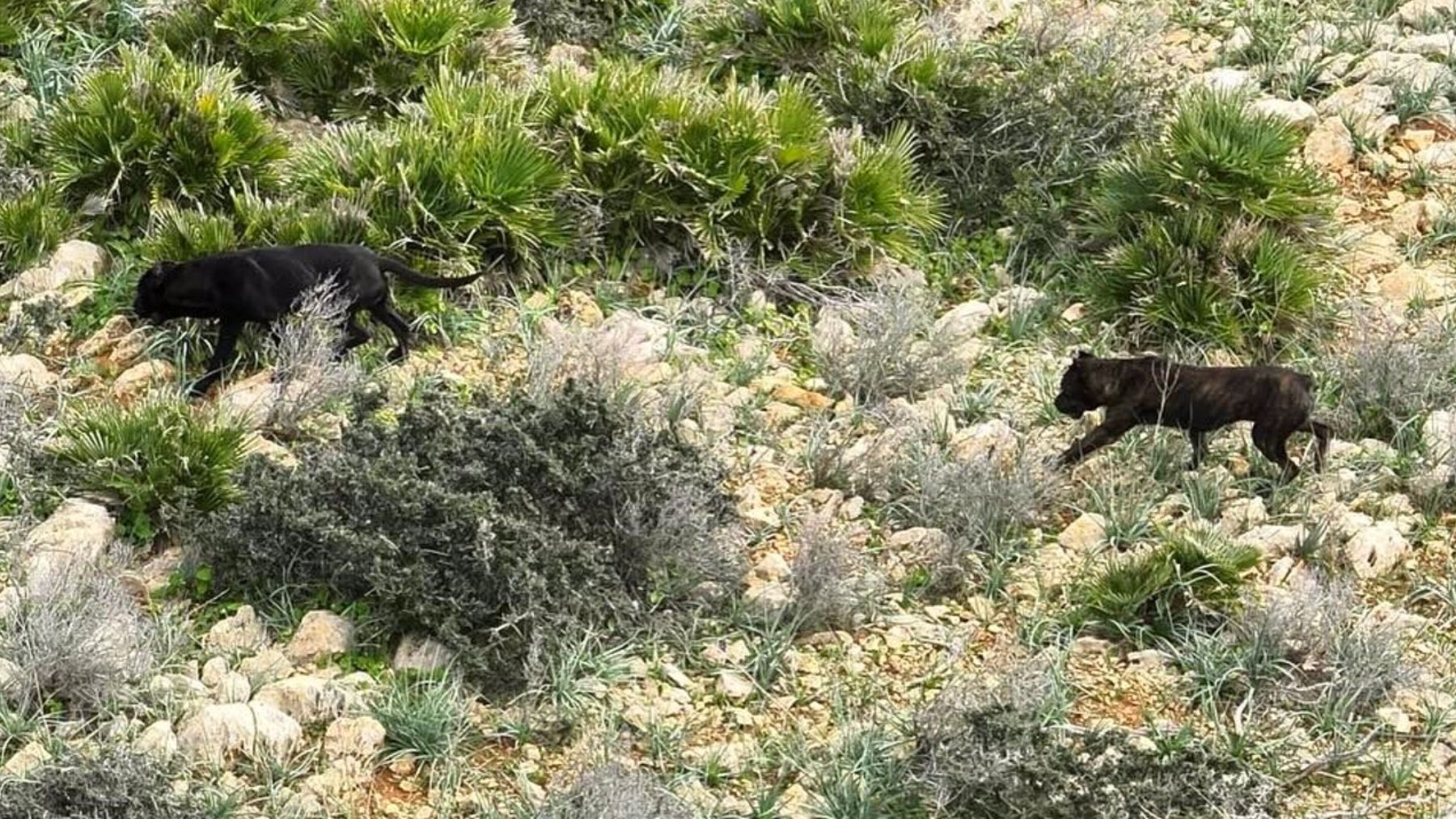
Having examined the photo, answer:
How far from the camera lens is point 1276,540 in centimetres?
802

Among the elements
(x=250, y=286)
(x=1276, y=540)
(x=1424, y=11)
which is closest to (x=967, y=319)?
(x=1276, y=540)

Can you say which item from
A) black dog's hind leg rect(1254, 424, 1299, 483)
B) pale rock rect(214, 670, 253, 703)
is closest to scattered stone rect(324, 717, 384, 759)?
pale rock rect(214, 670, 253, 703)

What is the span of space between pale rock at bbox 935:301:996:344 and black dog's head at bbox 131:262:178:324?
128 inches

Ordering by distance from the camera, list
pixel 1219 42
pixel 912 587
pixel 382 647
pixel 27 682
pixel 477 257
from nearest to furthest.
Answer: pixel 27 682 < pixel 382 647 < pixel 912 587 < pixel 477 257 < pixel 1219 42

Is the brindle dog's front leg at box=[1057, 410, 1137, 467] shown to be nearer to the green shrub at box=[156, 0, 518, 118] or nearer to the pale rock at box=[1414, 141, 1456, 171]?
the pale rock at box=[1414, 141, 1456, 171]

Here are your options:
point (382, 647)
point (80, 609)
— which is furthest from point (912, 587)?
point (80, 609)

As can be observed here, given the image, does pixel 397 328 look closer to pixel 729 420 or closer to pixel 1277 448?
pixel 729 420

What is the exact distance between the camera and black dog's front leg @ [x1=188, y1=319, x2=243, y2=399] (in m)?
9.03

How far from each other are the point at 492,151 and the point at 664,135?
84cm

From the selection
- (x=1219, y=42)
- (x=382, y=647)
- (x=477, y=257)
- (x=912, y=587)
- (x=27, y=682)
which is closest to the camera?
(x=27, y=682)

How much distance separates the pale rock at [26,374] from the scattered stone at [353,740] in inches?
110

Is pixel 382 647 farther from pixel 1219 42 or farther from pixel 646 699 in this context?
pixel 1219 42

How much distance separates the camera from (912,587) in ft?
25.9

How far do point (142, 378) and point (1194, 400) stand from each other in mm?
4213
